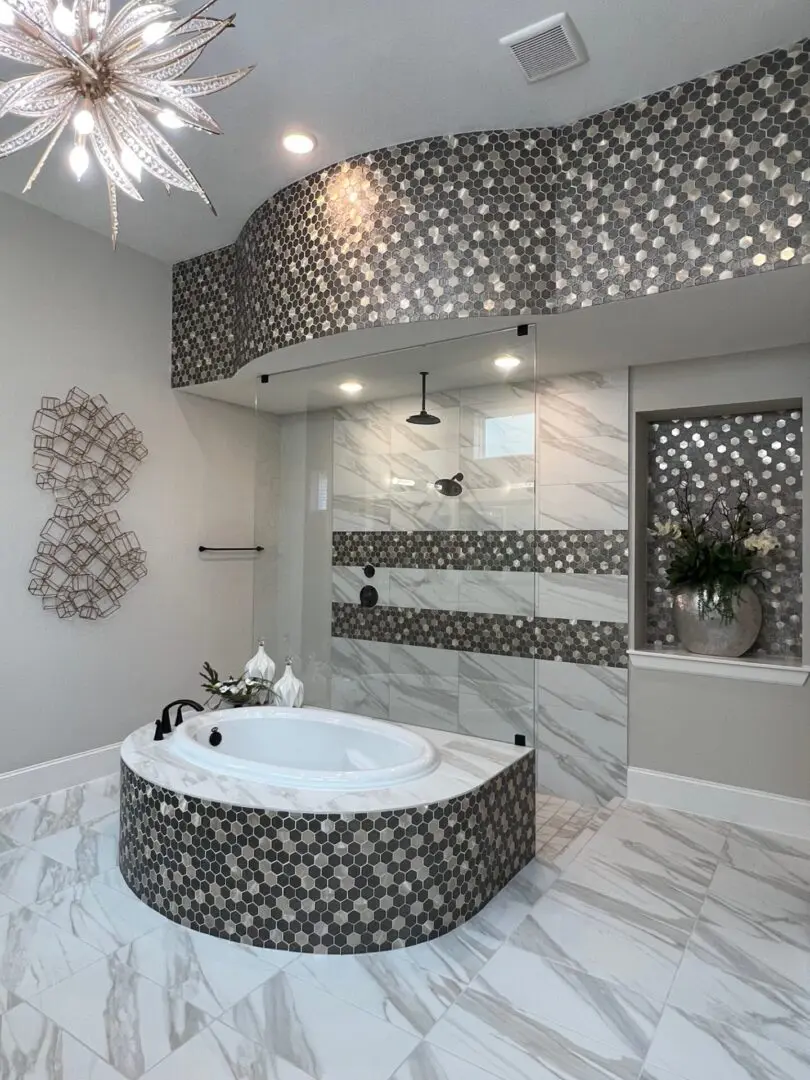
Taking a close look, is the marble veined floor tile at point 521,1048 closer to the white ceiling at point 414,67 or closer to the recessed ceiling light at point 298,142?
the white ceiling at point 414,67

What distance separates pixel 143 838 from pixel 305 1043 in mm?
1049

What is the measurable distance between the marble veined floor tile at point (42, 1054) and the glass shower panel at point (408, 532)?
201cm

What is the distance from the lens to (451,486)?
360 cm

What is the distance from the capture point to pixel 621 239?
270cm

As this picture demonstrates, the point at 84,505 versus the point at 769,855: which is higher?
the point at 84,505

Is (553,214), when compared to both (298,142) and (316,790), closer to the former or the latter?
(298,142)

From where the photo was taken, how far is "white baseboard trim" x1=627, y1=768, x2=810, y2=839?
10.6 feet

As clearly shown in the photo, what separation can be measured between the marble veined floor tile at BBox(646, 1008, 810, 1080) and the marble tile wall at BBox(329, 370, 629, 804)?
4.77 feet

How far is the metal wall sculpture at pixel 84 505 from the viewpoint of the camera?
355cm

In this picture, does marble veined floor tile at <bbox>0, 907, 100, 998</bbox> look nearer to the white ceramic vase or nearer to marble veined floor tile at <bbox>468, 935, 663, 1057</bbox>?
marble veined floor tile at <bbox>468, 935, 663, 1057</bbox>

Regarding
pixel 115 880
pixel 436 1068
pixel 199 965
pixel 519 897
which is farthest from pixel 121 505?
pixel 436 1068

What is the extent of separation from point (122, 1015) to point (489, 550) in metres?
2.35

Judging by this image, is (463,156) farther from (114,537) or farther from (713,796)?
(713,796)

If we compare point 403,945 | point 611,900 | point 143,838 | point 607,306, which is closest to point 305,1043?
point 403,945
